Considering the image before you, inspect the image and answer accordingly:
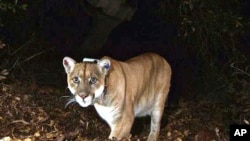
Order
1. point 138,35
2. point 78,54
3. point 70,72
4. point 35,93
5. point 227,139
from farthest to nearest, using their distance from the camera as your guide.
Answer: point 138,35, point 78,54, point 35,93, point 227,139, point 70,72

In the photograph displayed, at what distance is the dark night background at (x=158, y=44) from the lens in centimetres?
709

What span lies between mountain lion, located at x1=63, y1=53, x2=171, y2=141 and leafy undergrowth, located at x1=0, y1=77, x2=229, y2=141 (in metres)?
0.29

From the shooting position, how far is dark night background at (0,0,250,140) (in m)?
7.09

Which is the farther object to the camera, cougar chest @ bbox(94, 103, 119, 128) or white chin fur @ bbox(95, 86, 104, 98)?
cougar chest @ bbox(94, 103, 119, 128)

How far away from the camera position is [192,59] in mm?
8625

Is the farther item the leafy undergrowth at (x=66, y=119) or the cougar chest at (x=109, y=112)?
the leafy undergrowth at (x=66, y=119)

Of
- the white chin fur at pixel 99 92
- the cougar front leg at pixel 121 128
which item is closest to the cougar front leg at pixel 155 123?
the cougar front leg at pixel 121 128

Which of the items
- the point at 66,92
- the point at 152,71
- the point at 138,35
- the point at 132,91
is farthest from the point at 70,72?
the point at 138,35

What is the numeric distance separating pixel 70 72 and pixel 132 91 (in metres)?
0.72

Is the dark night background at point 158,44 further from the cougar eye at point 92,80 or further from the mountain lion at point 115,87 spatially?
the cougar eye at point 92,80

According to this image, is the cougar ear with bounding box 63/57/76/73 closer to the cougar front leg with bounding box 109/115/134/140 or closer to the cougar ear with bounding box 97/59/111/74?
the cougar ear with bounding box 97/59/111/74

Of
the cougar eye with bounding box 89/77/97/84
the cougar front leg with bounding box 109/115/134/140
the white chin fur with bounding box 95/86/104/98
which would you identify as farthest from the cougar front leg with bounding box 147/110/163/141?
the cougar eye with bounding box 89/77/97/84

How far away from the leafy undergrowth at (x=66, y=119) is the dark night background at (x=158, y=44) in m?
0.03

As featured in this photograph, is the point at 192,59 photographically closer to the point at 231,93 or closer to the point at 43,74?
the point at 231,93
